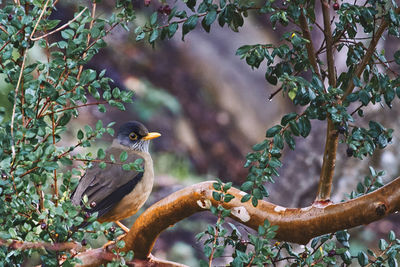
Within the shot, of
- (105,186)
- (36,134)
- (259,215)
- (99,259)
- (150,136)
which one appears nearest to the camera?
(36,134)

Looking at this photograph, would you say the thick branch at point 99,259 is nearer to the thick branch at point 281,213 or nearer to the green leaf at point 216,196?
the thick branch at point 281,213

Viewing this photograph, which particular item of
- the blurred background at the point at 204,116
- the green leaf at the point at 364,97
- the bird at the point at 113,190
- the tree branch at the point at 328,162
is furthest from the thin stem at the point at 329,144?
the blurred background at the point at 204,116

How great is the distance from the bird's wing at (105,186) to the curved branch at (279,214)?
152 mm

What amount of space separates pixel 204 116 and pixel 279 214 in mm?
998

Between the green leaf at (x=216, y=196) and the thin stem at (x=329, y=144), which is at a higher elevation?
the thin stem at (x=329, y=144)

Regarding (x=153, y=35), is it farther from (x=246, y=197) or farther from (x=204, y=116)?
(x=204, y=116)

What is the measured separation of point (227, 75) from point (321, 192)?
1.04 metres

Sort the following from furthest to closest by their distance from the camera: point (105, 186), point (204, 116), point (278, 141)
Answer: point (204, 116), point (105, 186), point (278, 141)

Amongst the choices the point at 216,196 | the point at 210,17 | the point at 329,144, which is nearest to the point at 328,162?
the point at 329,144

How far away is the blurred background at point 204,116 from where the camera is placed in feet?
6.88

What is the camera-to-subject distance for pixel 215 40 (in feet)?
7.34

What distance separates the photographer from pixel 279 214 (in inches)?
49.7

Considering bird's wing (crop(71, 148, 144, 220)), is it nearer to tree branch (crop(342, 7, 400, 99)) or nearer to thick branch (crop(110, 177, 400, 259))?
thick branch (crop(110, 177, 400, 259))

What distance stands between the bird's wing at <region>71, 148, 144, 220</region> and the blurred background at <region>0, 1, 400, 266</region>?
0.42 metres
